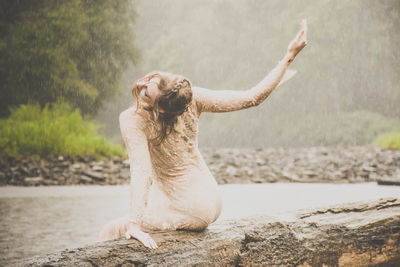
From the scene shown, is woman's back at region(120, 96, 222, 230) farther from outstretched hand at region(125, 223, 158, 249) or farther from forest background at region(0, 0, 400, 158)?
forest background at region(0, 0, 400, 158)

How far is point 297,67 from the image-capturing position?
1678 cm

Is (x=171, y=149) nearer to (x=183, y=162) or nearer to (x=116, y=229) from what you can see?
(x=183, y=162)

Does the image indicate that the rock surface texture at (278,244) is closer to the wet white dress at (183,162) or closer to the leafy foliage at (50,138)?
the wet white dress at (183,162)

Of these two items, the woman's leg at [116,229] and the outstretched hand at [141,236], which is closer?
the outstretched hand at [141,236]

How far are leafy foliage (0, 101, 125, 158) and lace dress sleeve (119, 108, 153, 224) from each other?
5565 millimetres

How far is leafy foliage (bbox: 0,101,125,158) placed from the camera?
680 centimetres

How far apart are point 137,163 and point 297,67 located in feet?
52.8

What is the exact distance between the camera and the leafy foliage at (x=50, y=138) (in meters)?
6.80

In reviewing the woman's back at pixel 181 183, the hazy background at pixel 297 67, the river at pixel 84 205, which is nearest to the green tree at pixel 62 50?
the hazy background at pixel 297 67

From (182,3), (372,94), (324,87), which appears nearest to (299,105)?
(324,87)

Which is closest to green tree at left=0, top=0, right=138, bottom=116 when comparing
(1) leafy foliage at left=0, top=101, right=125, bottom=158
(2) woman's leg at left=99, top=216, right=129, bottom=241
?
(1) leafy foliage at left=0, top=101, right=125, bottom=158

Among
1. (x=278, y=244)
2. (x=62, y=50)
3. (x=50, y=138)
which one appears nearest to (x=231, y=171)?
(x=50, y=138)

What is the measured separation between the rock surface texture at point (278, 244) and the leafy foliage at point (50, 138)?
5.63 m

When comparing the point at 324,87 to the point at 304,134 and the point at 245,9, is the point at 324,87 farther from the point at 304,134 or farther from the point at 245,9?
the point at 245,9
